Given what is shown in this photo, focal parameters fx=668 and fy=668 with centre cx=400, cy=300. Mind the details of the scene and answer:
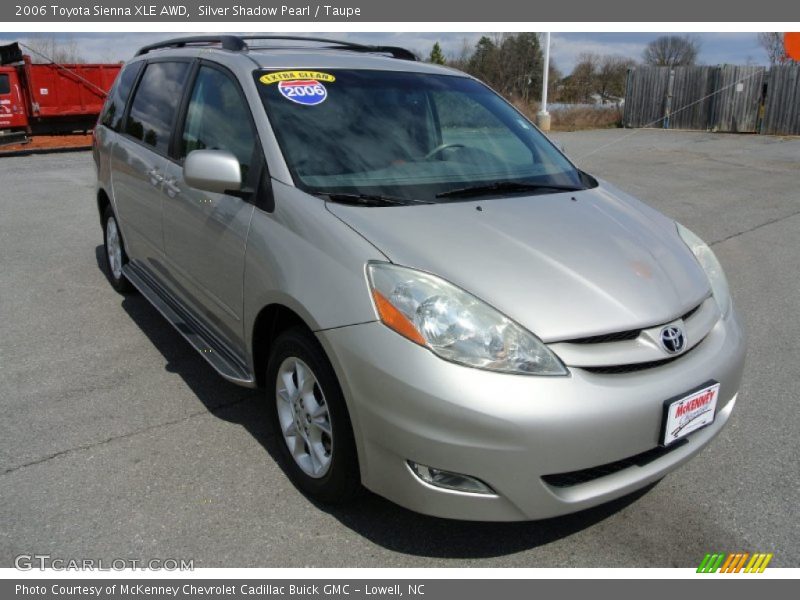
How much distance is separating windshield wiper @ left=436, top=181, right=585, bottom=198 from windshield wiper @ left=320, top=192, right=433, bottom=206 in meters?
0.23

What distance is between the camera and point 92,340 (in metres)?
4.60

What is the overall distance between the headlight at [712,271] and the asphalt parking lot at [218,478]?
798 millimetres

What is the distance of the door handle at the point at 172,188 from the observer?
12.3 ft

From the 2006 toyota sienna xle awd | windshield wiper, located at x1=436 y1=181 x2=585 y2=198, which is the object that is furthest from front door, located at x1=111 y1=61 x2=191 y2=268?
windshield wiper, located at x1=436 y1=181 x2=585 y2=198

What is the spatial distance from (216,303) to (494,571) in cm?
189

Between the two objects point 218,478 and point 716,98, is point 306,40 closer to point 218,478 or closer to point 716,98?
point 218,478

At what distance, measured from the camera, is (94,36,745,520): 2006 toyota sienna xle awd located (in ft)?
7.30

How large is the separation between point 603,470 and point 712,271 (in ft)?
4.12

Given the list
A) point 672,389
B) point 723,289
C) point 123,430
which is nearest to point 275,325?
point 123,430

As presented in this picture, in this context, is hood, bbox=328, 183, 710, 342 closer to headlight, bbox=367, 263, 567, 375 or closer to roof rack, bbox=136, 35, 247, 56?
headlight, bbox=367, 263, 567, 375

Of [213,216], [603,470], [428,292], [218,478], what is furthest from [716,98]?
[218,478]

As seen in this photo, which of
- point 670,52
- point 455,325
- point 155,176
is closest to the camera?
point 455,325

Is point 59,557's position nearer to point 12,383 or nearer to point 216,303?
point 216,303

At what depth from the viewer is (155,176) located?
4047mm
